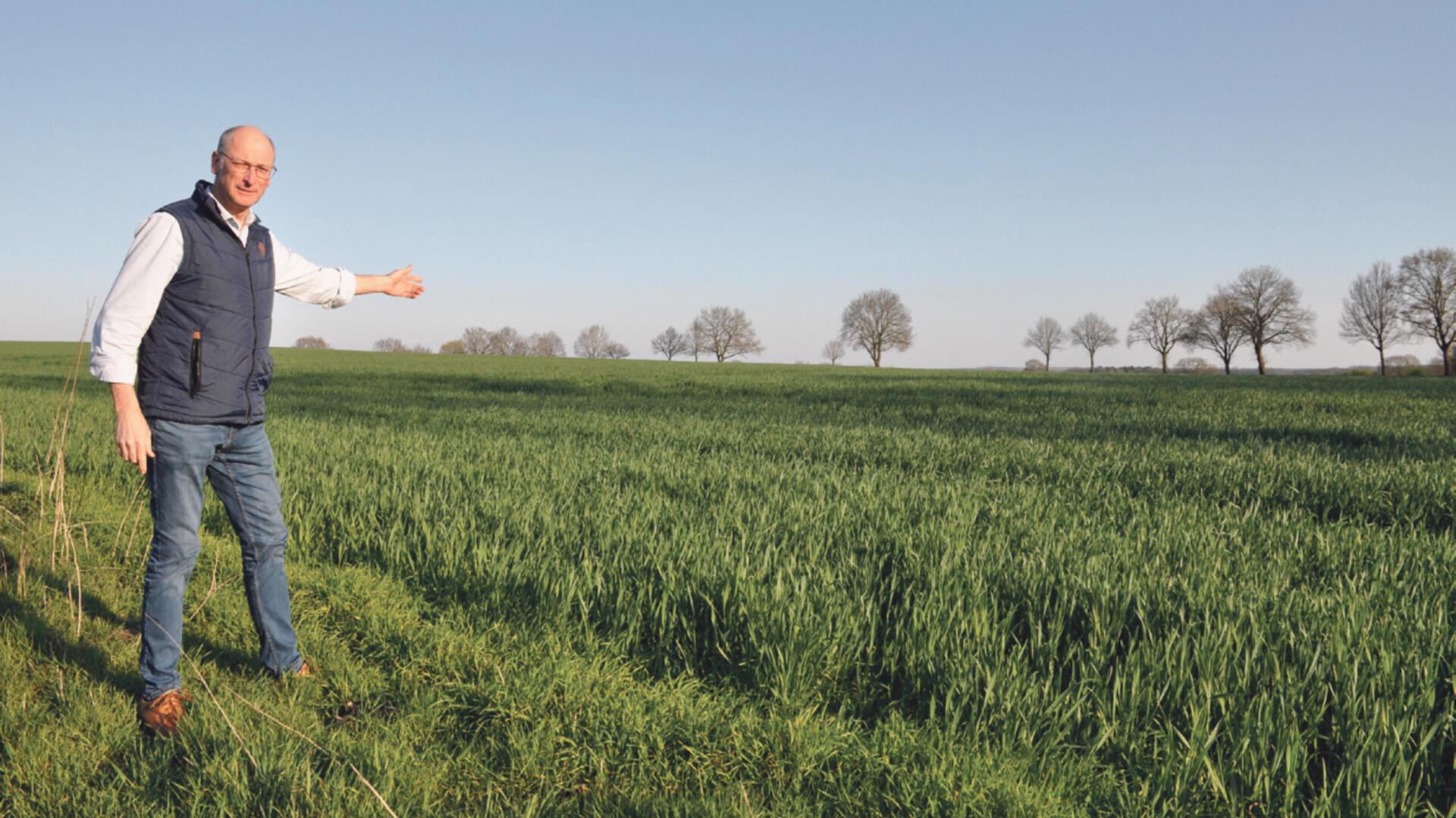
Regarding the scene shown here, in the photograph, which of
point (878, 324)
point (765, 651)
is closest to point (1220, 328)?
point (878, 324)

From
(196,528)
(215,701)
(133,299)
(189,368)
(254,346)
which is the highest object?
(133,299)

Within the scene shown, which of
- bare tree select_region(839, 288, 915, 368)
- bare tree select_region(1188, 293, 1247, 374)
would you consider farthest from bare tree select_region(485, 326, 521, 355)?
bare tree select_region(1188, 293, 1247, 374)

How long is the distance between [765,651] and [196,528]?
2.60 m

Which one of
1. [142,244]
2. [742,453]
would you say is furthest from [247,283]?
[742,453]

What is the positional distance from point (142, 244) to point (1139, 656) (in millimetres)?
4368

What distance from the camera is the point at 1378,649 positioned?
10.2 ft

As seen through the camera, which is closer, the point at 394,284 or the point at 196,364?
the point at 196,364

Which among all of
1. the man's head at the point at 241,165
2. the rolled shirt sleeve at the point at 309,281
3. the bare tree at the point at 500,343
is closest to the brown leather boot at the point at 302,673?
the rolled shirt sleeve at the point at 309,281

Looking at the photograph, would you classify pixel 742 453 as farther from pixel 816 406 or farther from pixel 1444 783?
pixel 816 406

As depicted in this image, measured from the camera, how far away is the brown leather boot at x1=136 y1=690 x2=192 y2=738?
3044mm

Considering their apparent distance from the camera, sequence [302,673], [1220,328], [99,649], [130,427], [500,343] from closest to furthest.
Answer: [130,427], [302,673], [99,649], [1220,328], [500,343]

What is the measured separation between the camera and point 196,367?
3.05m

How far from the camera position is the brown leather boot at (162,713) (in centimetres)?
304

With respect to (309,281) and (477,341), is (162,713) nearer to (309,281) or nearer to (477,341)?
(309,281)
